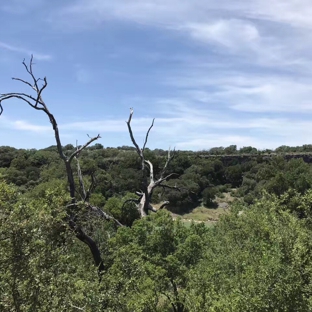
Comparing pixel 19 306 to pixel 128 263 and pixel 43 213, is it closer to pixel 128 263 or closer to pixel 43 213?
pixel 43 213

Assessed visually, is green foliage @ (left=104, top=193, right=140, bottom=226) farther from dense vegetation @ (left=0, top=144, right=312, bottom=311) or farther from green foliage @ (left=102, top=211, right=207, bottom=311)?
green foliage @ (left=102, top=211, right=207, bottom=311)

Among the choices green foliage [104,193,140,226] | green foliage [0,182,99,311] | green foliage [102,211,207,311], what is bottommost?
green foliage [104,193,140,226]

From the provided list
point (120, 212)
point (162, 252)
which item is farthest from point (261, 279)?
point (120, 212)

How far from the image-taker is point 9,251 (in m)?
7.65

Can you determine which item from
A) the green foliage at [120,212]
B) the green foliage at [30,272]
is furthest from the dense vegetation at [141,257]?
the green foliage at [120,212]

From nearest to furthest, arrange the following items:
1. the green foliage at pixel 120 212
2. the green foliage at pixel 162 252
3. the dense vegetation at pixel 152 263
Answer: the dense vegetation at pixel 152 263 < the green foliage at pixel 162 252 < the green foliage at pixel 120 212

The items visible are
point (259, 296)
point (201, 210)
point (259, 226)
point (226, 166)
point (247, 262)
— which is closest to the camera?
point (259, 296)

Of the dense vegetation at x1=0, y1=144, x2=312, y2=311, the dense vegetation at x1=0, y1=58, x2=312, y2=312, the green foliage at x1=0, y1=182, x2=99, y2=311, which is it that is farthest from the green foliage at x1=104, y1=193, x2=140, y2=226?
the green foliage at x1=0, y1=182, x2=99, y2=311

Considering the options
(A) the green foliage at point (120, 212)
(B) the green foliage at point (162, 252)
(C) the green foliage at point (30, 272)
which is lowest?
(A) the green foliage at point (120, 212)

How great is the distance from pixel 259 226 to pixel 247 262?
6954 mm

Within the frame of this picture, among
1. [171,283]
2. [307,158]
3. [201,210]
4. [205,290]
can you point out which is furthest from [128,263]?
[307,158]

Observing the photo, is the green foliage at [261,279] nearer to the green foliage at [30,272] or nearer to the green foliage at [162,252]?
the green foliage at [162,252]

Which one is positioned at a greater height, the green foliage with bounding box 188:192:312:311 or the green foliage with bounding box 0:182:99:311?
the green foliage with bounding box 0:182:99:311

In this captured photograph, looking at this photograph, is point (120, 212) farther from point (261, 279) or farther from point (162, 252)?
point (261, 279)
